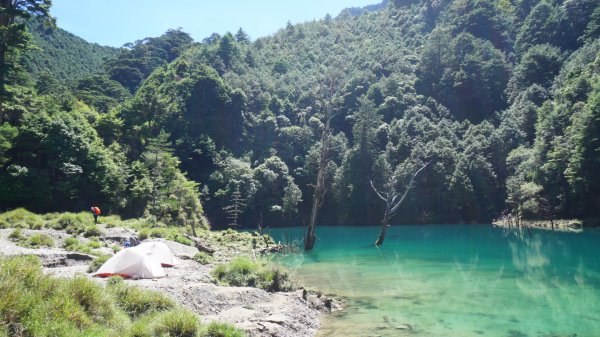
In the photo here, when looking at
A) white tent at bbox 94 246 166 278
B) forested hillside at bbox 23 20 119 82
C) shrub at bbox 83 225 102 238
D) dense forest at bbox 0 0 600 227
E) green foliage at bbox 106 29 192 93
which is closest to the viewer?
white tent at bbox 94 246 166 278

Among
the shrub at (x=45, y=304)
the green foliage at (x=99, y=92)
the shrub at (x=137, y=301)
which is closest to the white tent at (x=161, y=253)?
the shrub at (x=137, y=301)

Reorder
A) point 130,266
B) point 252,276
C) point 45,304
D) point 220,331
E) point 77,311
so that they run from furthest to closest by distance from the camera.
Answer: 1. point 252,276
2. point 130,266
3. point 220,331
4. point 77,311
5. point 45,304

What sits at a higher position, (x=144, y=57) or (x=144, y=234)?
(x=144, y=57)

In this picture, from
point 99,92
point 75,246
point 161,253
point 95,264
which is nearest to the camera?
point 95,264

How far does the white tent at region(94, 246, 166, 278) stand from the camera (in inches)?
633

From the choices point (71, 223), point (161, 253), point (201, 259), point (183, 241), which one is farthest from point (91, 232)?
point (161, 253)

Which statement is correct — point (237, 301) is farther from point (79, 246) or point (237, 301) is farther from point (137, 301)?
point (79, 246)

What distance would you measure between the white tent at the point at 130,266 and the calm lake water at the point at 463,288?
7.06m

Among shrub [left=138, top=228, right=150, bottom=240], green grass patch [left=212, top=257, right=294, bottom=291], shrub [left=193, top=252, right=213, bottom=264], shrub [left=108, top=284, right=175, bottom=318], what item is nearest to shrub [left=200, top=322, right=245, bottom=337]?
shrub [left=108, top=284, right=175, bottom=318]

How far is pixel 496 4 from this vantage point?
109062 millimetres

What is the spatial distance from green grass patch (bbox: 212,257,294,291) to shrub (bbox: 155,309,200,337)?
7.92 meters

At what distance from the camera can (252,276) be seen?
18.2m

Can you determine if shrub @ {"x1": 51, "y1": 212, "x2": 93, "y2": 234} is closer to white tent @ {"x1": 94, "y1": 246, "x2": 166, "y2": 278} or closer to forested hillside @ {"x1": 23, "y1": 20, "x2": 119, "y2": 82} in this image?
white tent @ {"x1": 94, "y1": 246, "x2": 166, "y2": 278}

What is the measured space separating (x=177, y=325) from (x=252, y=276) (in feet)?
29.2
